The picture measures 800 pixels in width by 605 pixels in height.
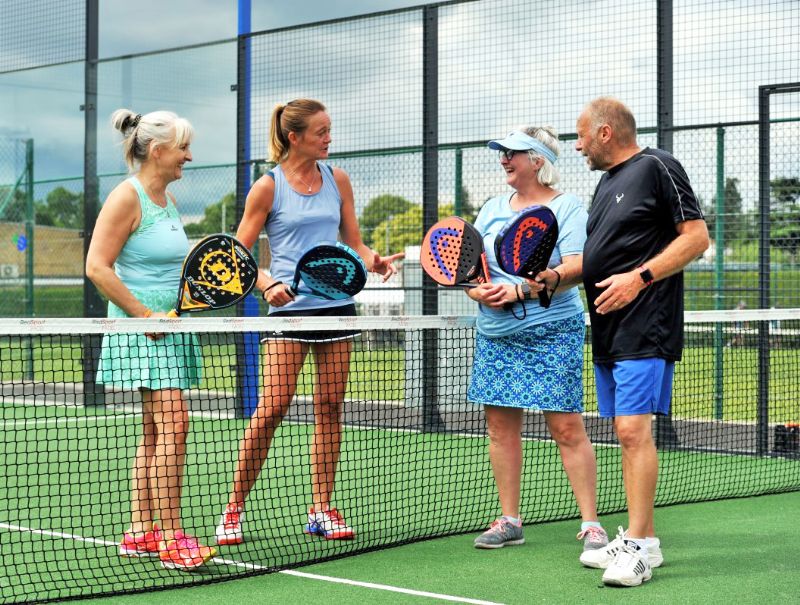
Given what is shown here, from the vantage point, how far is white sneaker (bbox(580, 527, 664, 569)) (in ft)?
14.1

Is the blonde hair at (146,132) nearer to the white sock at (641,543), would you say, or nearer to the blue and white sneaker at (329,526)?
the blue and white sneaker at (329,526)

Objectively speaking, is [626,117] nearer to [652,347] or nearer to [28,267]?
[652,347]

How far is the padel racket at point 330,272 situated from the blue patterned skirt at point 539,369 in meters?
0.67

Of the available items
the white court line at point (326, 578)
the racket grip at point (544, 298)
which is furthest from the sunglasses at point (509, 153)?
the white court line at point (326, 578)

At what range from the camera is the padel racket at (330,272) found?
4.66 meters

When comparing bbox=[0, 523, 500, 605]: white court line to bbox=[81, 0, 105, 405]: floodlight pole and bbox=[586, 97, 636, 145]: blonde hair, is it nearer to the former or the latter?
bbox=[586, 97, 636, 145]: blonde hair

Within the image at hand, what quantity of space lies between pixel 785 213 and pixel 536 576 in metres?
4.28

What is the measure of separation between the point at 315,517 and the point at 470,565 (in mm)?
880

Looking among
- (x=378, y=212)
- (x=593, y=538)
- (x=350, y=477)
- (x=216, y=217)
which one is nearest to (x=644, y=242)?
(x=593, y=538)

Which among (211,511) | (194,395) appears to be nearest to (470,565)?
(211,511)

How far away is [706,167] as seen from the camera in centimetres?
820

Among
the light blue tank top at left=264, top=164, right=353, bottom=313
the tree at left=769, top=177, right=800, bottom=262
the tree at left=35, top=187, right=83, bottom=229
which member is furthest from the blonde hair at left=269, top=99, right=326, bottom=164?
the tree at left=35, top=187, right=83, bottom=229

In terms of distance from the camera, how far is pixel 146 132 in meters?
4.57

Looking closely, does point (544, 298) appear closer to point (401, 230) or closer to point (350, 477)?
point (350, 477)
